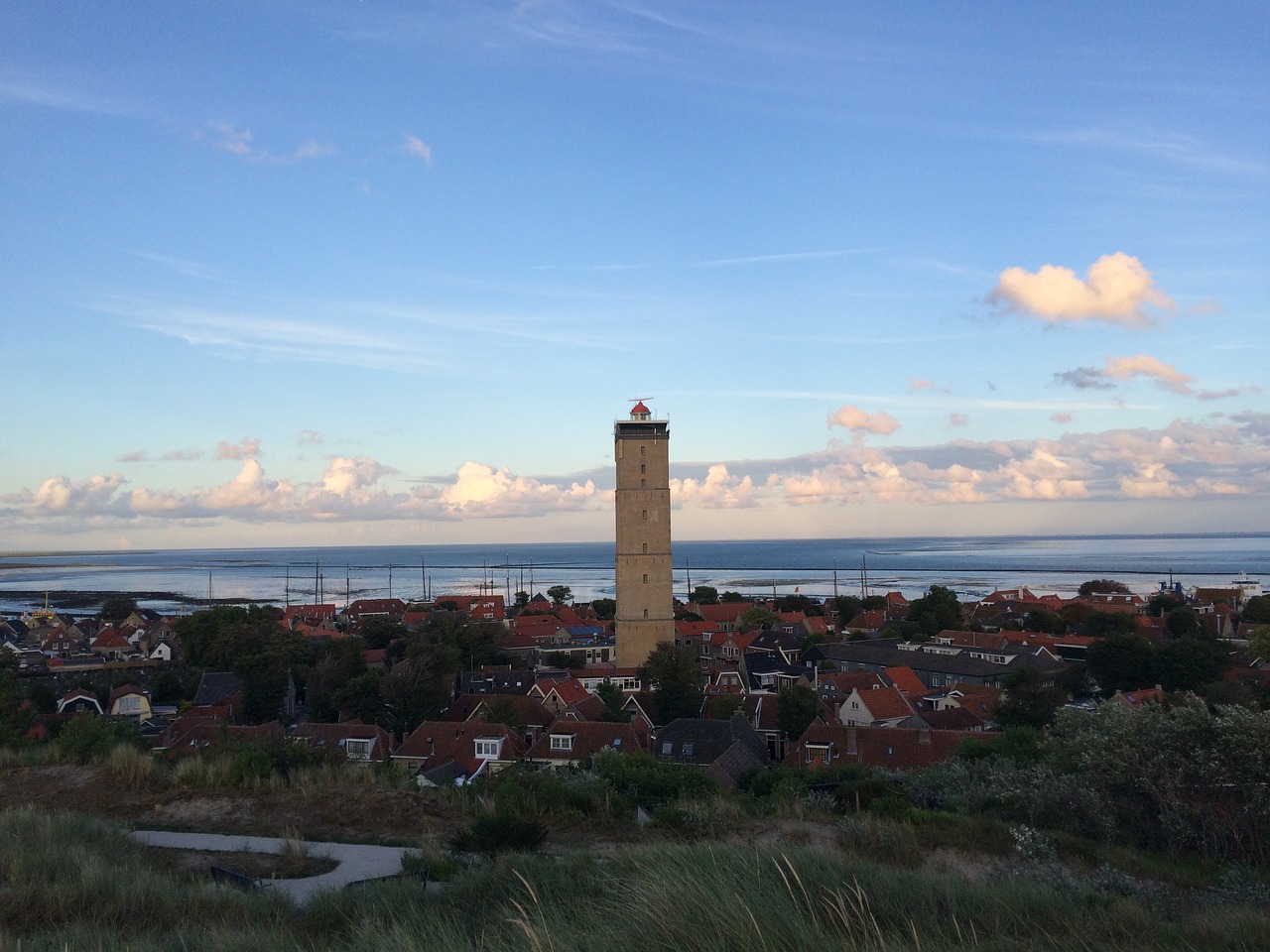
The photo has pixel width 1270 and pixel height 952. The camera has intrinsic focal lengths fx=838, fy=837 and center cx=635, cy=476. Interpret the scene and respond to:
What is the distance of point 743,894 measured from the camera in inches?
162

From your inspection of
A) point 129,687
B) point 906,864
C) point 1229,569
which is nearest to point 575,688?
point 129,687

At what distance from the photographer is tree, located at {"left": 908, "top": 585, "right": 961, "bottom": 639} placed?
168 feet

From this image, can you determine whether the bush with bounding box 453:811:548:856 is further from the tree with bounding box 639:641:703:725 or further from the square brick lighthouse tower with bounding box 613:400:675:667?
the square brick lighthouse tower with bounding box 613:400:675:667

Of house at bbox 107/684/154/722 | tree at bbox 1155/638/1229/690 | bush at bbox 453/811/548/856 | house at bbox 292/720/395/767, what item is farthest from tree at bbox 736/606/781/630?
bush at bbox 453/811/548/856

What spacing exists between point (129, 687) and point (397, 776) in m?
26.7

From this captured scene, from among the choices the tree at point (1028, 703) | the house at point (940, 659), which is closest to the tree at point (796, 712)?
the tree at point (1028, 703)

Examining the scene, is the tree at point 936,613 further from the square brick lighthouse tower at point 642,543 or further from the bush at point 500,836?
the bush at point 500,836

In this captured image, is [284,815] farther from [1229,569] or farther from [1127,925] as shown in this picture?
[1229,569]

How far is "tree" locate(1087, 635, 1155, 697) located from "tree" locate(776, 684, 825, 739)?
14153 millimetres

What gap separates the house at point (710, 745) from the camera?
2031cm

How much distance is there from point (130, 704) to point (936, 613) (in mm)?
43228

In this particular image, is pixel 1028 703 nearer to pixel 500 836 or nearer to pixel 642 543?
pixel 642 543

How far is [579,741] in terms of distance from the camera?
73.3 ft

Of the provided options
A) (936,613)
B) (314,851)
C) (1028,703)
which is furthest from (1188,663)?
(314,851)
